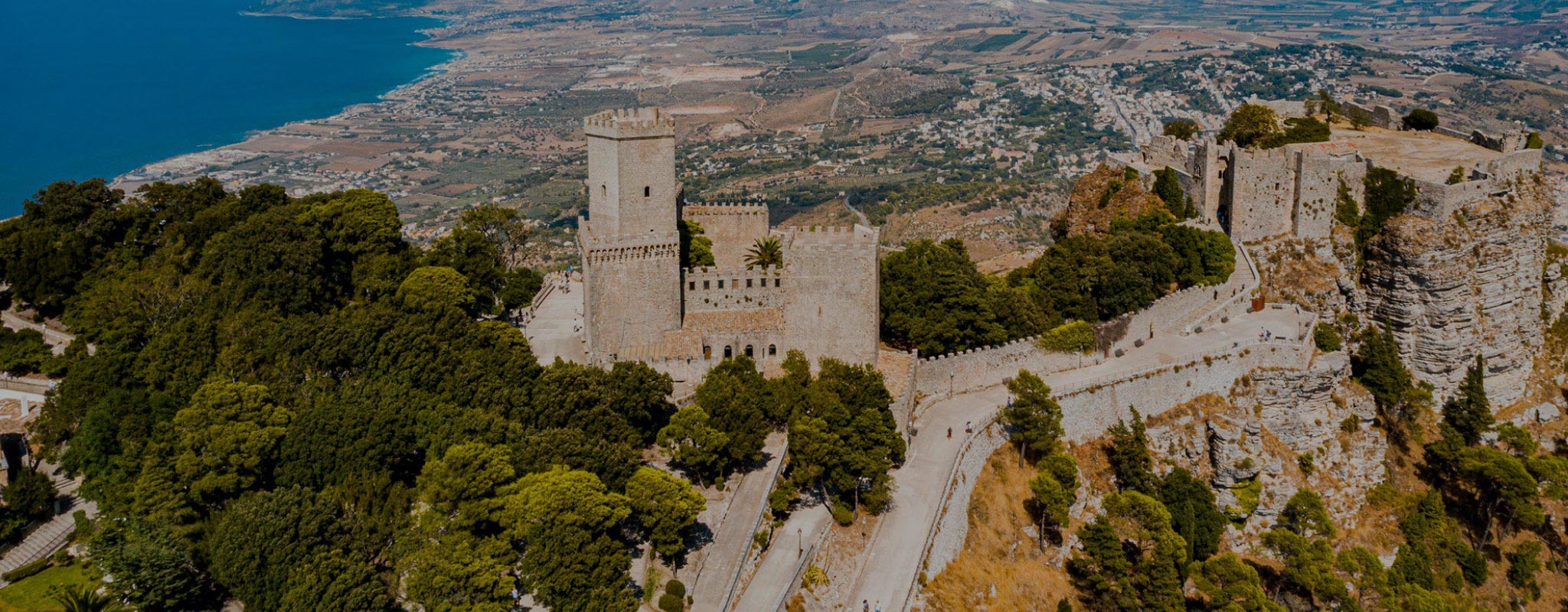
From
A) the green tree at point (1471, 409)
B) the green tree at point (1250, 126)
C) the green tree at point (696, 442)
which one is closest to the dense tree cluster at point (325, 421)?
the green tree at point (696, 442)

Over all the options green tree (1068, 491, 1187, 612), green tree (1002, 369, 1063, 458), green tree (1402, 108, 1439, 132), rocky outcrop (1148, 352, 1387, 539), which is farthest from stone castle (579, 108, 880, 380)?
green tree (1402, 108, 1439, 132)

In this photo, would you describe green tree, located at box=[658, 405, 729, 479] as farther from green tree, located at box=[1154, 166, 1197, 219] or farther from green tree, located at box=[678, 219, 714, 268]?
green tree, located at box=[1154, 166, 1197, 219]

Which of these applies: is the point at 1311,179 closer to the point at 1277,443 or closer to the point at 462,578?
the point at 1277,443

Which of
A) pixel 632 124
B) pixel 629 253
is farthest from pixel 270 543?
pixel 632 124

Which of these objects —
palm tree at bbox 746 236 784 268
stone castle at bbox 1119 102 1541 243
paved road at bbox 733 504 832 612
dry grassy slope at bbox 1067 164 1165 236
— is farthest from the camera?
dry grassy slope at bbox 1067 164 1165 236

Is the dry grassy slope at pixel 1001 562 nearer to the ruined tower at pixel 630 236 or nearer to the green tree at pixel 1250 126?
the ruined tower at pixel 630 236

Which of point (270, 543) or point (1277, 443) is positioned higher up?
point (270, 543)

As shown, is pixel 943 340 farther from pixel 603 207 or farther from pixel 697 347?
pixel 603 207
